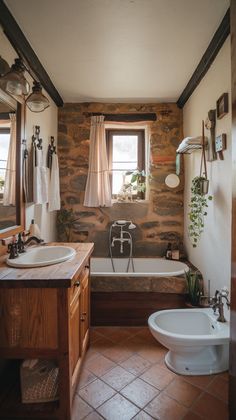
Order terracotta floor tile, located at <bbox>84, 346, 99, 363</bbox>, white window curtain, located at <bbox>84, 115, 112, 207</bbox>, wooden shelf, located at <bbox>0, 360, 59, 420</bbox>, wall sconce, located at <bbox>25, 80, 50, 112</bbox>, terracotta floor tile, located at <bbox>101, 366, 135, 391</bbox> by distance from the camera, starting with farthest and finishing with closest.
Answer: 1. white window curtain, located at <bbox>84, 115, 112, 207</bbox>
2. terracotta floor tile, located at <bbox>84, 346, 99, 363</bbox>
3. wall sconce, located at <bbox>25, 80, 50, 112</bbox>
4. terracotta floor tile, located at <bbox>101, 366, 135, 391</bbox>
5. wooden shelf, located at <bbox>0, 360, 59, 420</bbox>

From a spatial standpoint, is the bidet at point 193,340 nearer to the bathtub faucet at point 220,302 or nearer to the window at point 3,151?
the bathtub faucet at point 220,302

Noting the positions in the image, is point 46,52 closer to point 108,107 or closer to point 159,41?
point 159,41

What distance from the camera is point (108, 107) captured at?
308 cm

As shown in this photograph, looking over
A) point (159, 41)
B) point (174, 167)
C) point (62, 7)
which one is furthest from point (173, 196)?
point (62, 7)

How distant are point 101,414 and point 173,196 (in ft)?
7.63

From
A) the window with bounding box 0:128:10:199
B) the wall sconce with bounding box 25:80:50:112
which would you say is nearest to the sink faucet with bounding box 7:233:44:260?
the window with bounding box 0:128:10:199

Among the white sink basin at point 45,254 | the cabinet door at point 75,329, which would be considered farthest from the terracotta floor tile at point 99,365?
the white sink basin at point 45,254

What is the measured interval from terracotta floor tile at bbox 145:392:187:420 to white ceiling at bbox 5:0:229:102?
2.42m

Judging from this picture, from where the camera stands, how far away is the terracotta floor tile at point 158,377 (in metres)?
1.64

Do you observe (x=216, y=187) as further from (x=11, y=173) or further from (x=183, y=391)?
(x=11, y=173)

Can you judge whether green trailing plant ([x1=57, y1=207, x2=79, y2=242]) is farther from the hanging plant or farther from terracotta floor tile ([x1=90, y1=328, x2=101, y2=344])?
the hanging plant

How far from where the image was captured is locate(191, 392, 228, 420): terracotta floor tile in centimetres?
140

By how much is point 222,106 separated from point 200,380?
1.94 m

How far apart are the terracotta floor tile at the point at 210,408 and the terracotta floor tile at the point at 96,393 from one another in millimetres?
520
